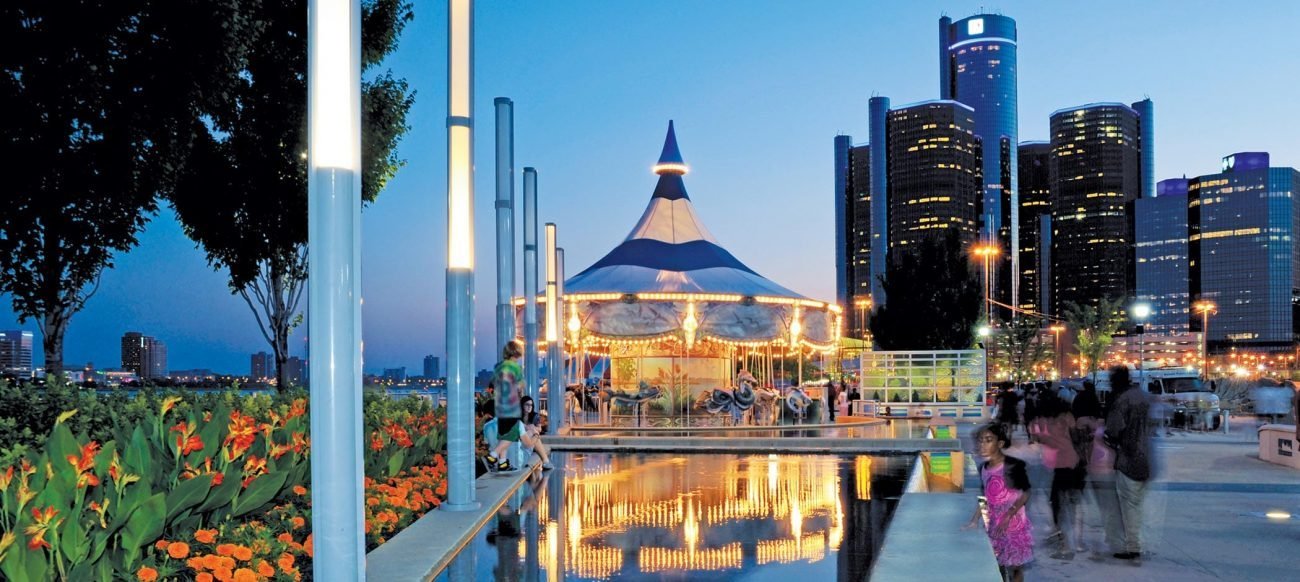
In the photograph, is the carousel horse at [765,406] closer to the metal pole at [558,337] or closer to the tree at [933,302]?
the metal pole at [558,337]

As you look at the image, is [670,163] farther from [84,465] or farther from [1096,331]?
[1096,331]

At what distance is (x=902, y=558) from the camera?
22.3 ft

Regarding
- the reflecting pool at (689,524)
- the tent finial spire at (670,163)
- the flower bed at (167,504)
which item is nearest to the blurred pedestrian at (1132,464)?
the reflecting pool at (689,524)

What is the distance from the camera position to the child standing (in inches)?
268

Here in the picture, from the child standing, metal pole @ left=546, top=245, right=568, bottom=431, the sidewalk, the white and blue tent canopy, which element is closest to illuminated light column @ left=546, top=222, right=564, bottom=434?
metal pole @ left=546, top=245, right=568, bottom=431

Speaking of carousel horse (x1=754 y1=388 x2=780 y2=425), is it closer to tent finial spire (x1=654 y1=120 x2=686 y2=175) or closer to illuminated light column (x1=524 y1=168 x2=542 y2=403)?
tent finial spire (x1=654 y1=120 x2=686 y2=175)

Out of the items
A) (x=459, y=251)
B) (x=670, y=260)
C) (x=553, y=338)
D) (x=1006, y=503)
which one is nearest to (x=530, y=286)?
(x=553, y=338)

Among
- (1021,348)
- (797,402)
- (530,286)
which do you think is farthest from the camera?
(1021,348)

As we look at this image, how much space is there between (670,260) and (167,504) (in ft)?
73.6

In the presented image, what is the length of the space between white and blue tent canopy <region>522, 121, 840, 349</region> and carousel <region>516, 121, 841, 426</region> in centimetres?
3

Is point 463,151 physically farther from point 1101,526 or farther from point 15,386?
point 1101,526

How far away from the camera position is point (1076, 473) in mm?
9828

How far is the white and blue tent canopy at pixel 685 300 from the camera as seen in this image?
24922 mm

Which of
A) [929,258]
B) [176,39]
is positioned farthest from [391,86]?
[929,258]
